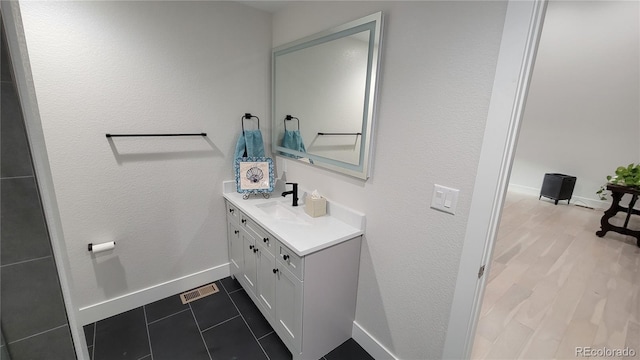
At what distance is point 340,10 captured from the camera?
5.43 ft

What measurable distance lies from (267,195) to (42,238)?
4.78 feet

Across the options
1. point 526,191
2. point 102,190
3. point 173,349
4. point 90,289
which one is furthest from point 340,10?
point 526,191

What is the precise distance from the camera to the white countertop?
58.2 inches

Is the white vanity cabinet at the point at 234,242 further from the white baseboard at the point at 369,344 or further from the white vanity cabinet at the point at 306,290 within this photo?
the white baseboard at the point at 369,344

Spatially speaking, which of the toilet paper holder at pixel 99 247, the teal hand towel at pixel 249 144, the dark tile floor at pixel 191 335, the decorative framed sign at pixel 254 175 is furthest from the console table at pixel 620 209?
the toilet paper holder at pixel 99 247

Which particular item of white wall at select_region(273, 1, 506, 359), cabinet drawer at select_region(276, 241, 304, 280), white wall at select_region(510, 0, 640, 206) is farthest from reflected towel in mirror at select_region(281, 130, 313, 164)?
white wall at select_region(510, 0, 640, 206)

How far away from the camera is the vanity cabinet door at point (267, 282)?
5.63 feet

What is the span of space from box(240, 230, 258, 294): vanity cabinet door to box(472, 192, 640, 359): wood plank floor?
1.61 metres

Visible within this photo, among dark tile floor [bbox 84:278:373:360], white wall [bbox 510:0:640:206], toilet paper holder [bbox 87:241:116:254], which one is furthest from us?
white wall [bbox 510:0:640:206]

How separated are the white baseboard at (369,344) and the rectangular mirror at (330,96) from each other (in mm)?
1057

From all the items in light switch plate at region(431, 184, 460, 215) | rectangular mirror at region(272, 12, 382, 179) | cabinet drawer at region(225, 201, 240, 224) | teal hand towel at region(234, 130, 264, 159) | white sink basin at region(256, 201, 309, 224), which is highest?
rectangular mirror at region(272, 12, 382, 179)

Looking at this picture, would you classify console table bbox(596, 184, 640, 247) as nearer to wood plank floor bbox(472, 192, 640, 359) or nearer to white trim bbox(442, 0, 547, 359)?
wood plank floor bbox(472, 192, 640, 359)

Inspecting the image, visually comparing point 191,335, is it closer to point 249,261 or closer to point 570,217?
point 249,261

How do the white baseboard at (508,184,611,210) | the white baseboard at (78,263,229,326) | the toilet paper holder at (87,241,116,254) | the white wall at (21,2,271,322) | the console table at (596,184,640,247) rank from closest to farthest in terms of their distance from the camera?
the white wall at (21,2,271,322), the toilet paper holder at (87,241,116,254), the white baseboard at (78,263,229,326), the console table at (596,184,640,247), the white baseboard at (508,184,611,210)
